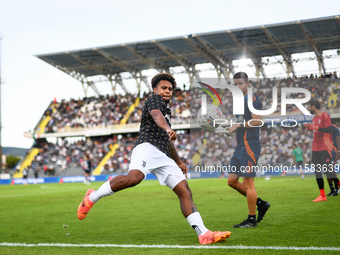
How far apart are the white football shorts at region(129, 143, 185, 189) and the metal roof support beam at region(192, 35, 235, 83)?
32465 mm

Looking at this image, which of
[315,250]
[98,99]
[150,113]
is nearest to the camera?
[315,250]

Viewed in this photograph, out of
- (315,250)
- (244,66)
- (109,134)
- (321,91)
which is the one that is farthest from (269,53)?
(315,250)

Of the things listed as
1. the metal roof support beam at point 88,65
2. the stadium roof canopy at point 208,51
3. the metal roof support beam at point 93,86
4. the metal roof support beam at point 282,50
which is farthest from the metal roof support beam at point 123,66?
the metal roof support beam at point 282,50

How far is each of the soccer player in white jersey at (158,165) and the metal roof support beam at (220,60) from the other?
106 feet

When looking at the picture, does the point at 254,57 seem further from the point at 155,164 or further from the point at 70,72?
the point at 155,164

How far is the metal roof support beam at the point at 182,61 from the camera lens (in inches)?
1523

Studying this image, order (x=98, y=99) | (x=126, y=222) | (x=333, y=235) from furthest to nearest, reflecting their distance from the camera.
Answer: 1. (x=98, y=99)
2. (x=126, y=222)
3. (x=333, y=235)

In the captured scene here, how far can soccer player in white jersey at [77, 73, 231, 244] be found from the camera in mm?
4863

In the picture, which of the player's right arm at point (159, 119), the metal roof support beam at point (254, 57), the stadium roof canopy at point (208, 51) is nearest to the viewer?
the player's right arm at point (159, 119)

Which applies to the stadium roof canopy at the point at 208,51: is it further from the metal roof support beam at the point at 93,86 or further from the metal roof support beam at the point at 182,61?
the metal roof support beam at the point at 93,86

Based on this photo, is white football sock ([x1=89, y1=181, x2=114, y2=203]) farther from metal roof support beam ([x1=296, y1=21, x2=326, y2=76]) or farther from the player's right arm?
metal roof support beam ([x1=296, y1=21, x2=326, y2=76])

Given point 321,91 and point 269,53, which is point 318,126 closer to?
point 321,91

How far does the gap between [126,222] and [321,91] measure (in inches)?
1017

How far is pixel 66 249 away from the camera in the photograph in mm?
4996
